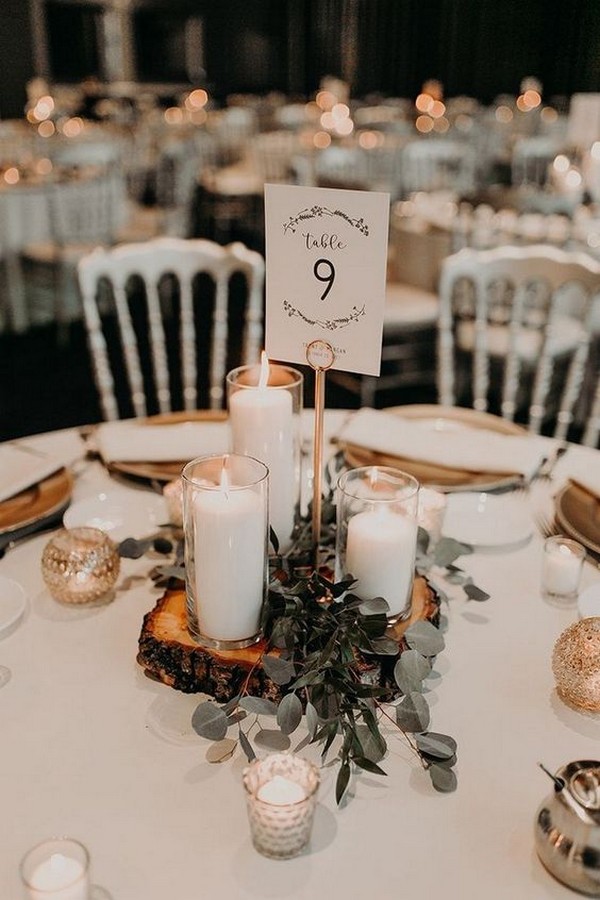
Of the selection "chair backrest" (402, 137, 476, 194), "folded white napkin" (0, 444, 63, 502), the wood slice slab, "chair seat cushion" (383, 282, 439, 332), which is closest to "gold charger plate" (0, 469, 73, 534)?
"folded white napkin" (0, 444, 63, 502)

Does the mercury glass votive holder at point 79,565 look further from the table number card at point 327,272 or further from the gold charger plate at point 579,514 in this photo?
the gold charger plate at point 579,514

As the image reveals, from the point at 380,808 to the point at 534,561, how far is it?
1.74ft

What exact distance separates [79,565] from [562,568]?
602mm

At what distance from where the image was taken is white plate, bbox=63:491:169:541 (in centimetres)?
131

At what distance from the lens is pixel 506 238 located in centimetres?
353

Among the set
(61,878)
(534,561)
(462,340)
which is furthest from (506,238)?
(61,878)

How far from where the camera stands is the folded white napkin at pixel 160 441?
4.77ft

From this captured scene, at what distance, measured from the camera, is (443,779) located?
839 mm

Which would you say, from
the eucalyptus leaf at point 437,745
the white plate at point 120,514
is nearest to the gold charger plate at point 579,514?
the eucalyptus leaf at point 437,745

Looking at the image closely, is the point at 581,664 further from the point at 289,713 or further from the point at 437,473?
the point at 437,473

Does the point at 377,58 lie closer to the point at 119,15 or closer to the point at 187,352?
the point at 119,15

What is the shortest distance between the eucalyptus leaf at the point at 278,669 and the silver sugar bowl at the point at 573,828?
258 millimetres

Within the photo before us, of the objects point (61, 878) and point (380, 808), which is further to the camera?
point (380, 808)

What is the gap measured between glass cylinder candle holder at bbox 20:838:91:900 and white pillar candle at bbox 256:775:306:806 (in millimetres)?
155
